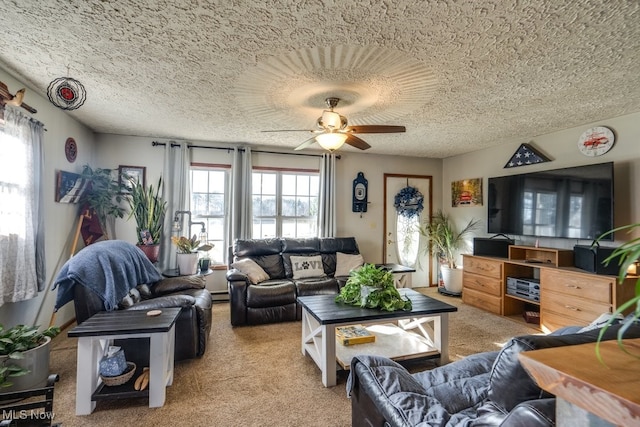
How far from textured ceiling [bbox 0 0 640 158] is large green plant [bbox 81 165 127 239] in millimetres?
810

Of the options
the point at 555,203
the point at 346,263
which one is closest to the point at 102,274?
the point at 346,263

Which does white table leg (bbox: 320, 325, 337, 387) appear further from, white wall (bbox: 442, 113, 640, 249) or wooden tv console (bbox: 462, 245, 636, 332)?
white wall (bbox: 442, 113, 640, 249)

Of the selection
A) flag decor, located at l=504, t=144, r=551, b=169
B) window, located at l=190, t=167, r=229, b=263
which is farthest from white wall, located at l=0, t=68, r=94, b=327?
flag decor, located at l=504, t=144, r=551, b=169

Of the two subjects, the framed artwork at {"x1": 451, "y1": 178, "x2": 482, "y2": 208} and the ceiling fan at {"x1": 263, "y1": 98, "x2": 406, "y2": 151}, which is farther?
the framed artwork at {"x1": 451, "y1": 178, "x2": 482, "y2": 208}

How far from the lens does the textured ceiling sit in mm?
1691

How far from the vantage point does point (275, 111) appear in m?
3.22

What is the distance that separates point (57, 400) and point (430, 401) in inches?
97.0

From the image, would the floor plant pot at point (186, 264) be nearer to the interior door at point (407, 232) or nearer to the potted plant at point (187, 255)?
the potted plant at point (187, 255)

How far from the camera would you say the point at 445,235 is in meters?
5.36

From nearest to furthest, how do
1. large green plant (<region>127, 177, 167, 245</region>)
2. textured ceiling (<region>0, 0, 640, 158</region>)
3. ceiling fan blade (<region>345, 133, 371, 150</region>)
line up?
textured ceiling (<region>0, 0, 640, 158</region>) < ceiling fan blade (<region>345, 133, 371, 150</region>) < large green plant (<region>127, 177, 167, 245</region>)

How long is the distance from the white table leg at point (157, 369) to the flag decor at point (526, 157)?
4699mm

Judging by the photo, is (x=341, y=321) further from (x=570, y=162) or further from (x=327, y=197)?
(x=570, y=162)

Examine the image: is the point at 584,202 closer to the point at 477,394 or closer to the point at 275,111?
the point at 477,394

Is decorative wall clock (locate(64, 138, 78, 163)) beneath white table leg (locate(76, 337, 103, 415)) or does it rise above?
above
